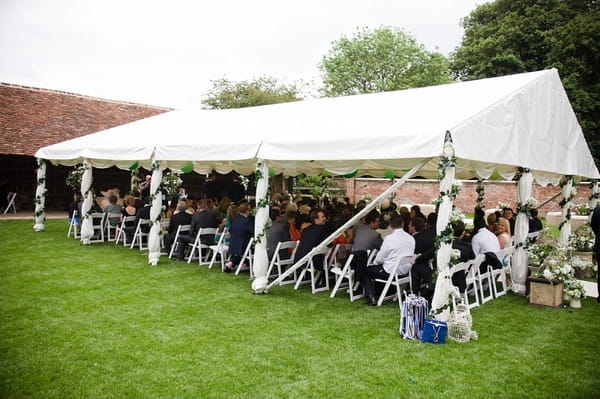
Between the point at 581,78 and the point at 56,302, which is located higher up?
the point at 581,78

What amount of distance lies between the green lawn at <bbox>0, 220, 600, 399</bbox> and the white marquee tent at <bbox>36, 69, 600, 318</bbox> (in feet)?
4.25

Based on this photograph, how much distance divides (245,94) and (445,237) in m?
31.6

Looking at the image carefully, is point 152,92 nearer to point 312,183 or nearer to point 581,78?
point 312,183

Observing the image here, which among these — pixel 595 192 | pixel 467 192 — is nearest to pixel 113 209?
pixel 595 192

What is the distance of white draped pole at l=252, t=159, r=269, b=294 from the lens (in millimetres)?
7613

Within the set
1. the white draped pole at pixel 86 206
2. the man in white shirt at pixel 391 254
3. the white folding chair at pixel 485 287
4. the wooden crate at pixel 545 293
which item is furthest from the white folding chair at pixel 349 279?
the white draped pole at pixel 86 206

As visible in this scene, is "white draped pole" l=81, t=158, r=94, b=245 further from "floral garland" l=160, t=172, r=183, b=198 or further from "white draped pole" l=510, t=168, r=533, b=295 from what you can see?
"white draped pole" l=510, t=168, r=533, b=295

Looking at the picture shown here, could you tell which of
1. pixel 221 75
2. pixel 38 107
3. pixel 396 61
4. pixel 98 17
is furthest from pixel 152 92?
pixel 98 17

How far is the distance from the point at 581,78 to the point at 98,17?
23.3 meters

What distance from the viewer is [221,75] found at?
1452 inches

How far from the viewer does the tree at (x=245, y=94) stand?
115 ft

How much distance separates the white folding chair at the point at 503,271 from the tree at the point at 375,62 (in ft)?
88.6

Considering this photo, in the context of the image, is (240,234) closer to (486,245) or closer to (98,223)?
(486,245)

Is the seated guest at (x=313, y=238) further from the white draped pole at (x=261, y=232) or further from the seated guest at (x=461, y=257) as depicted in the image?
the seated guest at (x=461, y=257)
